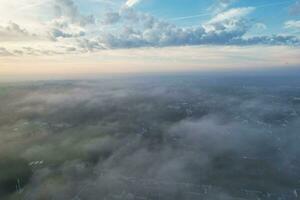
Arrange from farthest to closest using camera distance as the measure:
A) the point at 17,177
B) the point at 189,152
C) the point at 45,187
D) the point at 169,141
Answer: the point at 169,141
the point at 189,152
the point at 17,177
the point at 45,187

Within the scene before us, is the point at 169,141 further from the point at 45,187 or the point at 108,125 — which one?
the point at 45,187

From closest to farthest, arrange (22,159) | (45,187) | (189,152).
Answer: (45,187), (22,159), (189,152)

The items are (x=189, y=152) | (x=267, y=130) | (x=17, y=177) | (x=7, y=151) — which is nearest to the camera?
(x=17, y=177)

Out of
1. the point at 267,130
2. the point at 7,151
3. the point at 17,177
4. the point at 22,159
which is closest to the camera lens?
the point at 17,177

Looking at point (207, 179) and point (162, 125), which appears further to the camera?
point (162, 125)

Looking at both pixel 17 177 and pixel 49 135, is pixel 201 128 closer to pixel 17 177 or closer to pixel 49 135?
pixel 49 135

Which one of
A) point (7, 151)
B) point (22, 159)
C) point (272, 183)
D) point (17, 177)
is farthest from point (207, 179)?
point (7, 151)

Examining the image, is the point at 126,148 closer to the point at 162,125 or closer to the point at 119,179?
the point at 119,179

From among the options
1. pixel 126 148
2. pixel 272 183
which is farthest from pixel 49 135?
pixel 272 183

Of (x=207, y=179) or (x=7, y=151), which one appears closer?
(x=207, y=179)
